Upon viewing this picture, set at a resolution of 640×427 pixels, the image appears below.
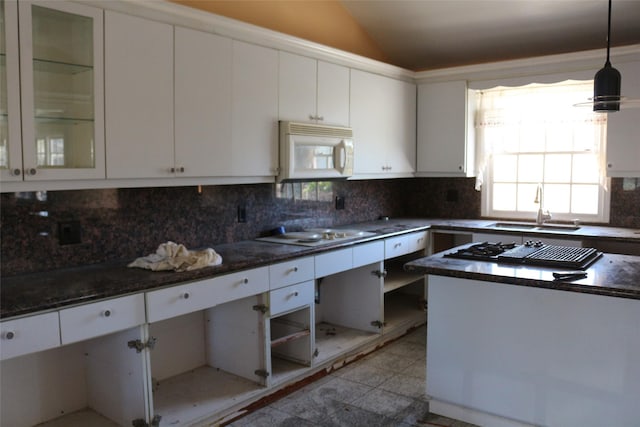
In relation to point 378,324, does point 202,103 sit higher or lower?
higher

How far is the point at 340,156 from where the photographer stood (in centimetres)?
380

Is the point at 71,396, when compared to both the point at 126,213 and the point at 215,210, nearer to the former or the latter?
the point at 126,213

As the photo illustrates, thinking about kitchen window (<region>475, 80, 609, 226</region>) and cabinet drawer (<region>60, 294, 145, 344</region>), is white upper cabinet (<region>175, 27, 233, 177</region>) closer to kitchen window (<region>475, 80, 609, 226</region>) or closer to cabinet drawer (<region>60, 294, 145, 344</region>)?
cabinet drawer (<region>60, 294, 145, 344</region>)

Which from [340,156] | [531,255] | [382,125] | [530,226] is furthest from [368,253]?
[530,226]

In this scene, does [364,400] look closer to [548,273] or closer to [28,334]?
[548,273]

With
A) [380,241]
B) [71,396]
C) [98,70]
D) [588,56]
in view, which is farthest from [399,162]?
[71,396]

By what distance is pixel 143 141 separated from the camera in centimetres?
266

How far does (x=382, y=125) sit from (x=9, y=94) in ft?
9.31

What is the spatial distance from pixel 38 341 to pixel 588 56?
157 inches

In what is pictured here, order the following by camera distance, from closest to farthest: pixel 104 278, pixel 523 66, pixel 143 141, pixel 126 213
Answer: pixel 104 278 < pixel 143 141 < pixel 126 213 < pixel 523 66

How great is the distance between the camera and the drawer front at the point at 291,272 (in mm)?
3021

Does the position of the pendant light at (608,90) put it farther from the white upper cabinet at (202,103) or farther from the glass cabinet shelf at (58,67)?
the glass cabinet shelf at (58,67)

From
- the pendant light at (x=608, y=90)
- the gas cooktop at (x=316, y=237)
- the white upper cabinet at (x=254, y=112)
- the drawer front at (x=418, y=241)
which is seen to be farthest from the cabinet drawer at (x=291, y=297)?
the pendant light at (x=608, y=90)

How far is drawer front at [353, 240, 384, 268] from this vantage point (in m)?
3.68
